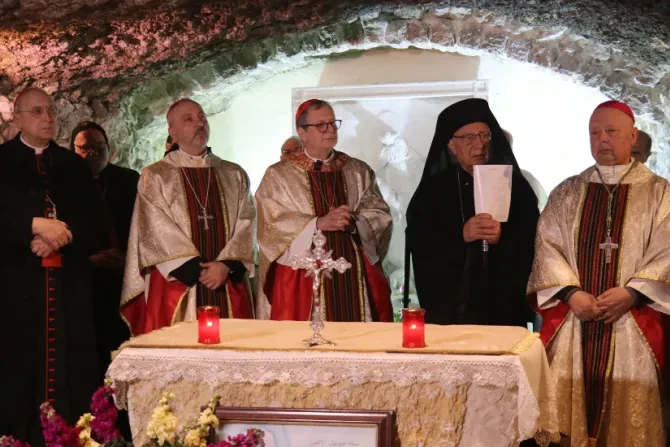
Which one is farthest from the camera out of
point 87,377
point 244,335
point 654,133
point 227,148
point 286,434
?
point 227,148

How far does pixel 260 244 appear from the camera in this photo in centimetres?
627

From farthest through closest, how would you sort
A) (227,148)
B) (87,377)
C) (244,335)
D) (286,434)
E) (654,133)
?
(227,148), (654,133), (87,377), (244,335), (286,434)

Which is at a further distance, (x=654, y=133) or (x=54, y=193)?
(x=654, y=133)

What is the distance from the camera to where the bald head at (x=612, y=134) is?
5492 millimetres

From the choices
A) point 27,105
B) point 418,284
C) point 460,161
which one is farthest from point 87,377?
point 460,161

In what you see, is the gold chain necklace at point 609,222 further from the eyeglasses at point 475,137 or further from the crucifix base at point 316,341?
the crucifix base at point 316,341

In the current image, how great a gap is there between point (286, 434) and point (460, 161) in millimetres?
2700

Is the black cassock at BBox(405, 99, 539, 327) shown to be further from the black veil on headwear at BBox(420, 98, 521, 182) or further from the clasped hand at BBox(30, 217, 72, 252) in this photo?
the clasped hand at BBox(30, 217, 72, 252)

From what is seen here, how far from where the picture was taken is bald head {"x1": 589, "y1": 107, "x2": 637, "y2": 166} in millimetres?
5492

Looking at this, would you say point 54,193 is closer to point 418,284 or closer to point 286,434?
point 418,284

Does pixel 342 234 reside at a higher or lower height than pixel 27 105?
lower

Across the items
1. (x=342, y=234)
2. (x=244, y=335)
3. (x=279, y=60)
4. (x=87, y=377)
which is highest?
(x=279, y=60)

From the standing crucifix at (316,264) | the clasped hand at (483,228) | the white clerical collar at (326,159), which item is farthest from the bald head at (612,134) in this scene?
the standing crucifix at (316,264)

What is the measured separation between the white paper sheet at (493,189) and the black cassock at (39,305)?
232 centimetres
